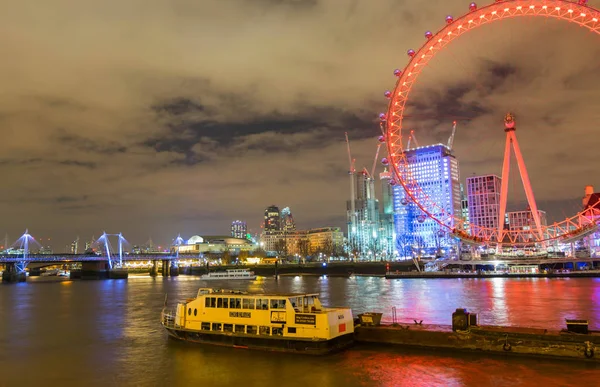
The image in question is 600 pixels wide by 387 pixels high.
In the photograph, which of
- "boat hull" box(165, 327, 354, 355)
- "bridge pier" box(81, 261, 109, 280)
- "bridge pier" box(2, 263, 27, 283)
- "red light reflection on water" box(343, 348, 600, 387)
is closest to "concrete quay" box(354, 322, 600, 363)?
"red light reflection on water" box(343, 348, 600, 387)

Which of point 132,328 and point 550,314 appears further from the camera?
point 550,314

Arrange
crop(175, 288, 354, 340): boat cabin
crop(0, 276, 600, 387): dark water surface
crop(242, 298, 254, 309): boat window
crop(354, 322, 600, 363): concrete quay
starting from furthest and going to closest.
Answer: crop(242, 298, 254, 309): boat window < crop(175, 288, 354, 340): boat cabin < crop(354, 322, 600, 363): concrete quay < crop(0, 276, 600, 387): dark water surface

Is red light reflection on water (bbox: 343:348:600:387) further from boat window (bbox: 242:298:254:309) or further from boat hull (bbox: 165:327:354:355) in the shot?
boat window (bbox: 242:298:254:309)

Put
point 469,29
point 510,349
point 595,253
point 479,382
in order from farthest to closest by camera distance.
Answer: point 595,253 → point 469,29 → point 510,349 → point 479,382

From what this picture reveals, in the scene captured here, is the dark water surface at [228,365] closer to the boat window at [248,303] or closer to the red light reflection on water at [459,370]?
the red light reflection on water at [459,370]

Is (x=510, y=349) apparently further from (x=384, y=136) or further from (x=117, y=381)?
(x=384, y=136)

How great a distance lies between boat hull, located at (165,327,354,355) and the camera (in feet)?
105

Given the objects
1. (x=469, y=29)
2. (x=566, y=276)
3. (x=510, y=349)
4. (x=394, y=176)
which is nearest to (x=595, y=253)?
(x=566, y=276)

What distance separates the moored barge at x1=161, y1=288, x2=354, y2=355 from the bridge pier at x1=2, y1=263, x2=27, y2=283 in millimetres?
166257

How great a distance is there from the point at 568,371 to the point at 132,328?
122 feet

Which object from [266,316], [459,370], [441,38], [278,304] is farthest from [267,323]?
[441,38]

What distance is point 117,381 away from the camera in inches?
1104

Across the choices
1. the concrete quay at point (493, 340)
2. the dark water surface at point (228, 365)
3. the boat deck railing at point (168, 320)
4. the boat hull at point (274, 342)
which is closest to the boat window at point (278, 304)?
the boat hull at point (274, 342)

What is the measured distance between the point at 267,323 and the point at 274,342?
1351 millimetres
